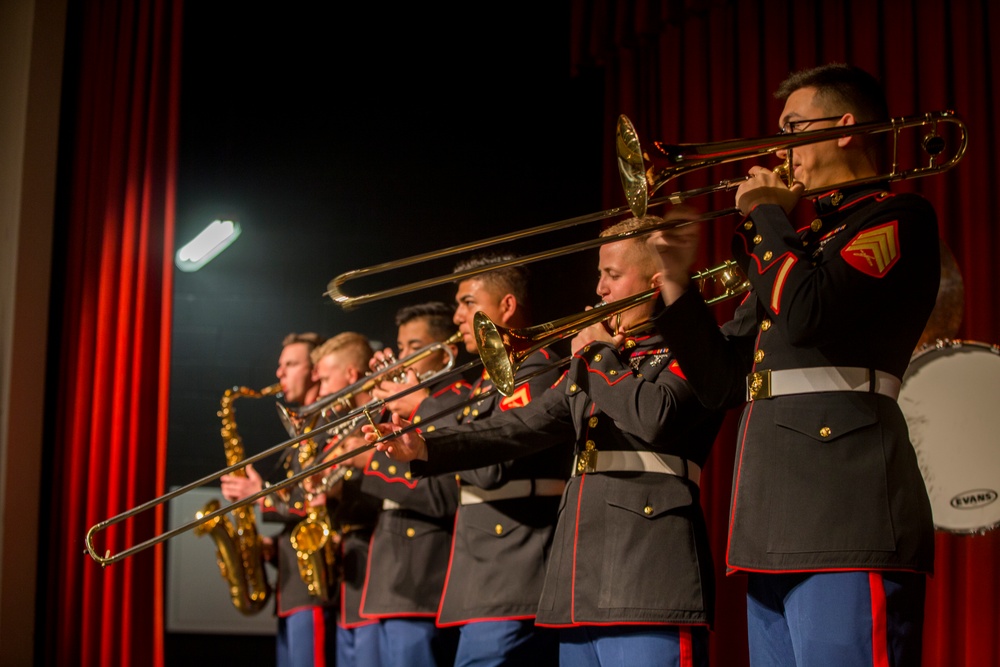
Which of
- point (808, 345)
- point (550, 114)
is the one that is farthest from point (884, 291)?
point (550, 114)

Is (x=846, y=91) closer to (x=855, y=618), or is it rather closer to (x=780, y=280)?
(x=780, y=280)

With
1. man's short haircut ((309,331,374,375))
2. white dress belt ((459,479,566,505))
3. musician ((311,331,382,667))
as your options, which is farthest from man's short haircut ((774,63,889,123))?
man's short haircut ((309,331,374,375))

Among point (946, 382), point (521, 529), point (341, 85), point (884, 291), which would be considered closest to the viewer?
point (884, 291)

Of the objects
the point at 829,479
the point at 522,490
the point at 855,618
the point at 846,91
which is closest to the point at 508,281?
the point at 522,490

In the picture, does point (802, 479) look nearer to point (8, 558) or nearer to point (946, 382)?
point (946, 382)

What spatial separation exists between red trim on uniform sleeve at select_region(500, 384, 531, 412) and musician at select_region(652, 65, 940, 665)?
3.29ft

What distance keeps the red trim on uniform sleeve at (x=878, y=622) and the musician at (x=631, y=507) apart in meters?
0.58

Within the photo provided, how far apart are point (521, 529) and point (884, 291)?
4.58 ft

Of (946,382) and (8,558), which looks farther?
(8,558)

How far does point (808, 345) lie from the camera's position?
1.70 m

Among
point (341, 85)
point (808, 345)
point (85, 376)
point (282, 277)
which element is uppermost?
point (341, 85)

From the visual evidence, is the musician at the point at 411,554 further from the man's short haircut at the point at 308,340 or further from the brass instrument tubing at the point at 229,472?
the man's short haircut at the point at 308,340

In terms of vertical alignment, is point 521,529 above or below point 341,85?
below

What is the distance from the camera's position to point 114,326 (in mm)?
4371
